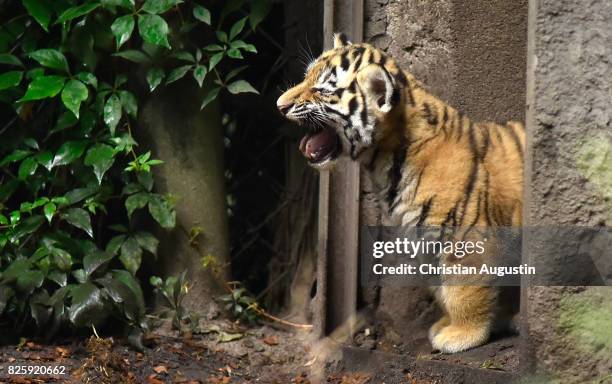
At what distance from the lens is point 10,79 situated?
15.9 ft

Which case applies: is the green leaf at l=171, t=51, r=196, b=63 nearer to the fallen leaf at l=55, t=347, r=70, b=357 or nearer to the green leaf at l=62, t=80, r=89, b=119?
the green leaf at l=62, t=80, r=89, b=119

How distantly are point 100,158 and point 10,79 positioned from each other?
24.6 inches

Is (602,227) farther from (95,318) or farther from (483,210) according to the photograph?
(95,318)

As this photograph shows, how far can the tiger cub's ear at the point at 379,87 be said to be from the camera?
4.13 m

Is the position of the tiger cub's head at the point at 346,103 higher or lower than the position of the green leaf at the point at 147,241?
higher

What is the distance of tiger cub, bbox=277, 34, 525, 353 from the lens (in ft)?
13.7

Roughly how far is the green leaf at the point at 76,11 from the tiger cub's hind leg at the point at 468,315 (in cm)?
224

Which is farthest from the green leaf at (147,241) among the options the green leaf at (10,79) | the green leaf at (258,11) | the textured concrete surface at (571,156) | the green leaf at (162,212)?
the textured concrete surface at (571,156)

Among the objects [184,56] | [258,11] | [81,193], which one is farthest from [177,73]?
[81,193]

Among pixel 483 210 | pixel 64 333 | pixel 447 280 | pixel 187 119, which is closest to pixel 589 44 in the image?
pixel 483 210

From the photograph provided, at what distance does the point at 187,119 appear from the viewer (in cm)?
516

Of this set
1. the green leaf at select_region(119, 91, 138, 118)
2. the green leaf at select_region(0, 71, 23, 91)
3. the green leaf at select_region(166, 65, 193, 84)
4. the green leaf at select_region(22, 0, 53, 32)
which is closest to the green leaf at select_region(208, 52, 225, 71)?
the green leaf at select_region(166, 65, 193, 84)

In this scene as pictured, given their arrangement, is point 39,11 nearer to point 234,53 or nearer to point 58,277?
point 234,53

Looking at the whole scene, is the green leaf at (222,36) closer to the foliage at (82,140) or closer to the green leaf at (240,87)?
the foliage at (82,140)
